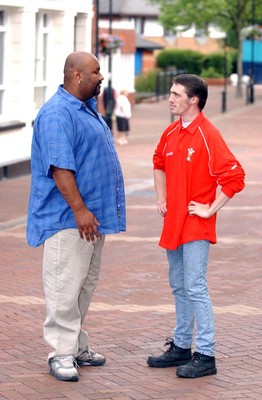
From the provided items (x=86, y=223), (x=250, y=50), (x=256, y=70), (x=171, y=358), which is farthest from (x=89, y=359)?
(x=250, y=50)

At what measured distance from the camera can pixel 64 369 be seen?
6422 mm

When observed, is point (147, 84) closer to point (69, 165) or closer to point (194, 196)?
point (194, 196)

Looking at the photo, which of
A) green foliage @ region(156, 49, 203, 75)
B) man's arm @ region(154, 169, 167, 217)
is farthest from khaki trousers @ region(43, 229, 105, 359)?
green foliage @ region(156, 49, 203, 75)

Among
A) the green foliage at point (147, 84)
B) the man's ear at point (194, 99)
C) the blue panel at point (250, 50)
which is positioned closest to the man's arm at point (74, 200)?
the man's ear at point (194, 99)

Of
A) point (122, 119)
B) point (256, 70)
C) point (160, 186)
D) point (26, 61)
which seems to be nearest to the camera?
point (160, 186)

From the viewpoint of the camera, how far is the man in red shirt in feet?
21.2

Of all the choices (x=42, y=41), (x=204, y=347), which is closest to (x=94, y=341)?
(x=204, y=347)

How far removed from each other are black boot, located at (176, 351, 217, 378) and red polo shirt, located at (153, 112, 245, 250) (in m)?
0.67

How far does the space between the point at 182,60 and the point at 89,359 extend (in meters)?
65.9

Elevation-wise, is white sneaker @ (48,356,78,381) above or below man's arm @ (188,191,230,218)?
below

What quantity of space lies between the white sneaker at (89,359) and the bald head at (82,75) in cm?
153

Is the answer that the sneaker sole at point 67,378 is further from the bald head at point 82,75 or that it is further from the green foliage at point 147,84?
the green foliage at point 147,84

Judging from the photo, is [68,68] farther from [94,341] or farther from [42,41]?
[42,41]

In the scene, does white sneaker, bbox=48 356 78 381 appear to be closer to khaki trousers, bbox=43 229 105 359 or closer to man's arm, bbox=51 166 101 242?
khaki trousers, bbox=43 229 105 359
